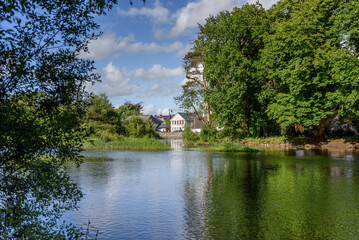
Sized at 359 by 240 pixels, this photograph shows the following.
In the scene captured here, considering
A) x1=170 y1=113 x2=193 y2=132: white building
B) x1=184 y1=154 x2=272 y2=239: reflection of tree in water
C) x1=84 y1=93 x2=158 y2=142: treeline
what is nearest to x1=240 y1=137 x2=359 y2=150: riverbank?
x1=84 y1=93 x2=158 y2=142: treeline

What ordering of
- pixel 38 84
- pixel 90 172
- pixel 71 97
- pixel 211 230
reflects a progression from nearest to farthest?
pixel 38 84 < pixel 71 97 < pixel 211 230 < pixel 90 172

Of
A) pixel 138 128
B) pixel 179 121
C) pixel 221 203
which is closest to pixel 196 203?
pixel 221 203

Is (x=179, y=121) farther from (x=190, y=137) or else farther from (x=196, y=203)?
(x=196, y=203)

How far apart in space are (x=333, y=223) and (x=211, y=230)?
3.63 meters

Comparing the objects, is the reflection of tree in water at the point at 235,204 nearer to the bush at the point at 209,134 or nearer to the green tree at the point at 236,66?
the green tree at the point at 236,66

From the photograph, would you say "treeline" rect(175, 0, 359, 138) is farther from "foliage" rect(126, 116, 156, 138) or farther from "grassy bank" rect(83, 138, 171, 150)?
"grassy bank" rect(83, 138, 171, 150)

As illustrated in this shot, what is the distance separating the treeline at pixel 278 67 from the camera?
99.7 ft

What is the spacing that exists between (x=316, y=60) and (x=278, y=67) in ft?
18.2

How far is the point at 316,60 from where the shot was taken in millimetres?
30344

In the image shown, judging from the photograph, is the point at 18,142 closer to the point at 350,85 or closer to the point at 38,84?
the point at 38,84

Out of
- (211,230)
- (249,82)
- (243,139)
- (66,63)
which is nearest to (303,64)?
(249,82)

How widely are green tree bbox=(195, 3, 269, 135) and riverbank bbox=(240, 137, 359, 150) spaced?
7.24 ft

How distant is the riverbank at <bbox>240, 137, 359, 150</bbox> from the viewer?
34969mm

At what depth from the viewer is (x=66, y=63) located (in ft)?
21.6
